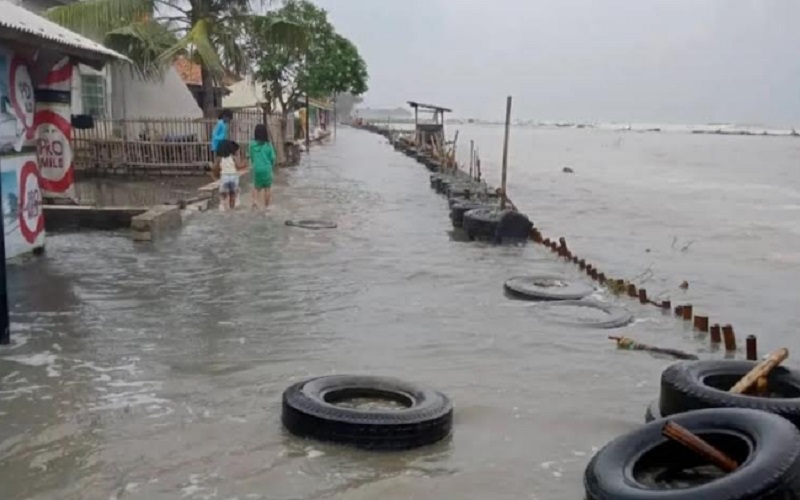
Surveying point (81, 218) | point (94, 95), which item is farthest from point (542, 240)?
point (94, 95)

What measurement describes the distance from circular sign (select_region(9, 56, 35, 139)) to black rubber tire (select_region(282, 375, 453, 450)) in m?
6.96

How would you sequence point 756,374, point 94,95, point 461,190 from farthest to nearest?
1. point 94,95
2. point 461,190
3. point 756,374

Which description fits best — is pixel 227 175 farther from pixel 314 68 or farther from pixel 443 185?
pixel 314 68

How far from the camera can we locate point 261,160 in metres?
17.6

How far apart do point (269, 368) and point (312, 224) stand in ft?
30.8

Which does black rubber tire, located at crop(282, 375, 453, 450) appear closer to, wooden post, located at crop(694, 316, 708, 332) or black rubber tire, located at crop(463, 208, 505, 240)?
wooden post, located at crop(694, 316, 708, 332)

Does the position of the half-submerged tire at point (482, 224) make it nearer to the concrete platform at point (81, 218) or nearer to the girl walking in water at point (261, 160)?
the girl walking in water at point (261, 160)

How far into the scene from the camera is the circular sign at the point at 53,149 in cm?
1380

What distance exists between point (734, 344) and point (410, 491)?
218 inches

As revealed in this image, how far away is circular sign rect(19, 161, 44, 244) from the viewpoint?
1134cm

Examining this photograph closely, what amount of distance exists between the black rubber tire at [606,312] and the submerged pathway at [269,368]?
0.19 metres

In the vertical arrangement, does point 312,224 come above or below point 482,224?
below

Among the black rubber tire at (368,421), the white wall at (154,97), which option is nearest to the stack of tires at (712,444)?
the black rubber tire at (368,421)

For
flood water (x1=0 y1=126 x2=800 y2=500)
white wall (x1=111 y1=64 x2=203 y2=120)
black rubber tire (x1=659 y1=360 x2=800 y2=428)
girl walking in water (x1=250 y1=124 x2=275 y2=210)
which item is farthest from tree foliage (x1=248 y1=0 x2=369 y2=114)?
black rubber tire (x1=659 y1=360 x2=800 y2=428)
